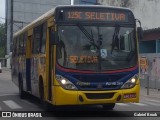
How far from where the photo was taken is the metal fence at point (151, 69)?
29.0 metres

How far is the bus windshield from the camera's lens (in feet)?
41.3

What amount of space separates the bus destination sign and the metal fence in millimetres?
16074

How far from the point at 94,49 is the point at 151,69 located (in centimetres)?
1783

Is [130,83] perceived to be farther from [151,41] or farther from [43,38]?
[151,41]

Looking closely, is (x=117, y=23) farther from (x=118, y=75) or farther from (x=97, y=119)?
(x=97, y=119)

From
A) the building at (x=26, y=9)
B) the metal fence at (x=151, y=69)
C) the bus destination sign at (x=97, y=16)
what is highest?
the building at (x=26, y=9)

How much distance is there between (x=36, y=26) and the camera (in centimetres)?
1620

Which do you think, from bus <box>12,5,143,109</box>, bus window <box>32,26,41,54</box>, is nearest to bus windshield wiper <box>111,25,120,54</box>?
bus <box>12,5,143,109</box>

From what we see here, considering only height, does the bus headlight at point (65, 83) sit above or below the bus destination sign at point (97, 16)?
below

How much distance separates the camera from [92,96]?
41.1ft

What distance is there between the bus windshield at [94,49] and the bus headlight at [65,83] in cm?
36

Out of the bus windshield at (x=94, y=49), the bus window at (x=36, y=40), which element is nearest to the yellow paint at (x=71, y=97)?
the bus windshield at (x=94, y=49)

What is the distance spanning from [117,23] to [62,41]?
1720 mm

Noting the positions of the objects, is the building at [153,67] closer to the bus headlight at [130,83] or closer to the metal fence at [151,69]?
the metal fence at [151,69]
